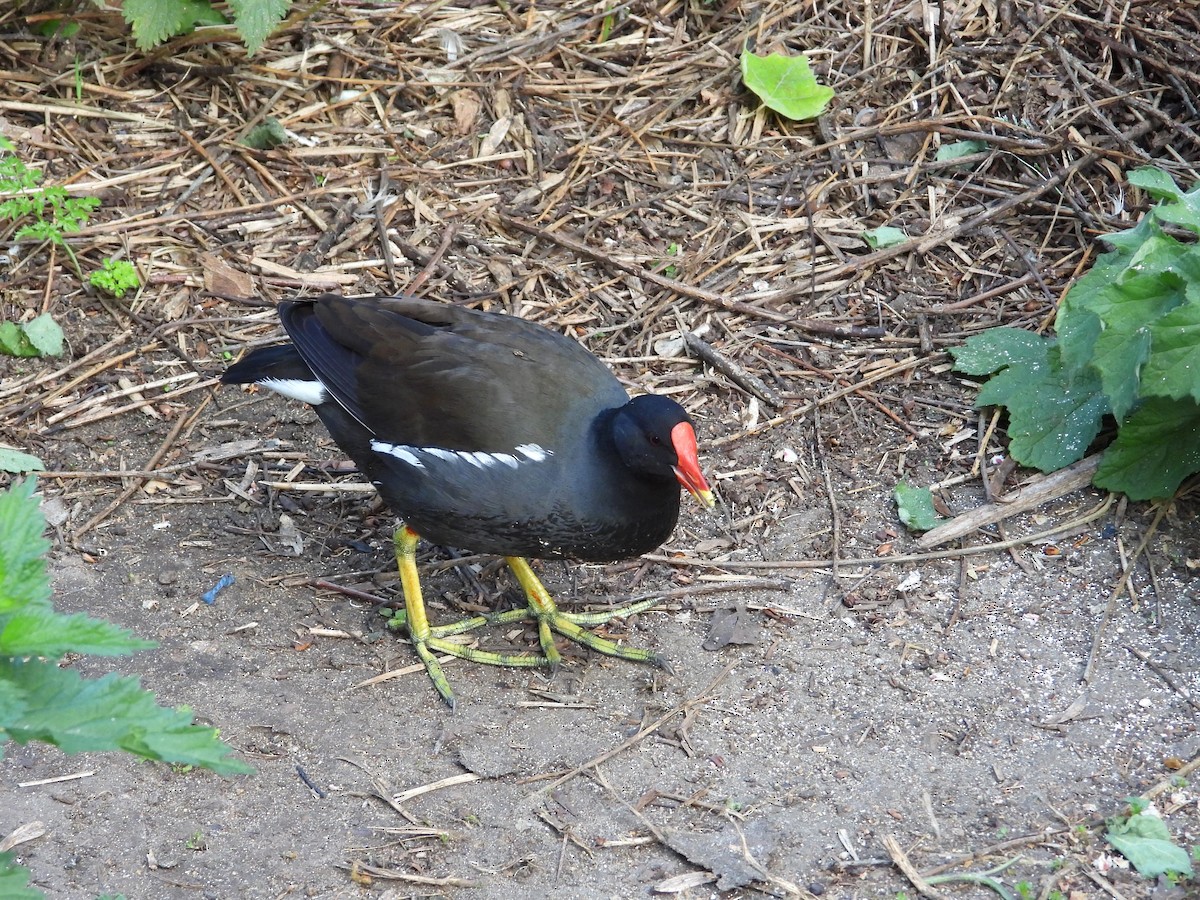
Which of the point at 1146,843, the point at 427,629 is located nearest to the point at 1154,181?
the point at 1146,843

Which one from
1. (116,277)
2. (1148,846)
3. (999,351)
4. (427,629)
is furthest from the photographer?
(116,277)

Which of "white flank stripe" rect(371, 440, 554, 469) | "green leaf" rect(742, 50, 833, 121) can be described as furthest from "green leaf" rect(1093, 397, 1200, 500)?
"green leaf" rect(742, 50, 833, 121)

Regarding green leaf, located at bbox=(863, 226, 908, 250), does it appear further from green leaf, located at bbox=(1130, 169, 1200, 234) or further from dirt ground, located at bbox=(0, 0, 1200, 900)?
green leaf, located at bbox=(1130, 169, 1200, 234)

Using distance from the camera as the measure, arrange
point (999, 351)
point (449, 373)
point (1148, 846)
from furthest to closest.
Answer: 1. point (999, 351)
2. point (449, 373)
3. point (1148, 846)

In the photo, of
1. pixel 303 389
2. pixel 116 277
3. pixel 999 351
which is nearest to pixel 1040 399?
pixel 999 351

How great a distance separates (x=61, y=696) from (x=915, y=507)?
10.8 feet

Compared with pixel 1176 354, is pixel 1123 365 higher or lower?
lower

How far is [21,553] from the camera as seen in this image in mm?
2424

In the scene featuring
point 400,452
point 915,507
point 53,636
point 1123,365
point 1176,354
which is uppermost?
point 53,636

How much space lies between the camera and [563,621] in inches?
179

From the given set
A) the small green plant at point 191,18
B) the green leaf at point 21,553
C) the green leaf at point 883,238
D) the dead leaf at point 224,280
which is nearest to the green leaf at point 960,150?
the green leaf at point 883,238

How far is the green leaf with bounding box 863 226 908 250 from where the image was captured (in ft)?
18.8

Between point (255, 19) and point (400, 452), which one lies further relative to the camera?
point (255, 19)

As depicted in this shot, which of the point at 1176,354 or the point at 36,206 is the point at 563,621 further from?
the point at 36,206
